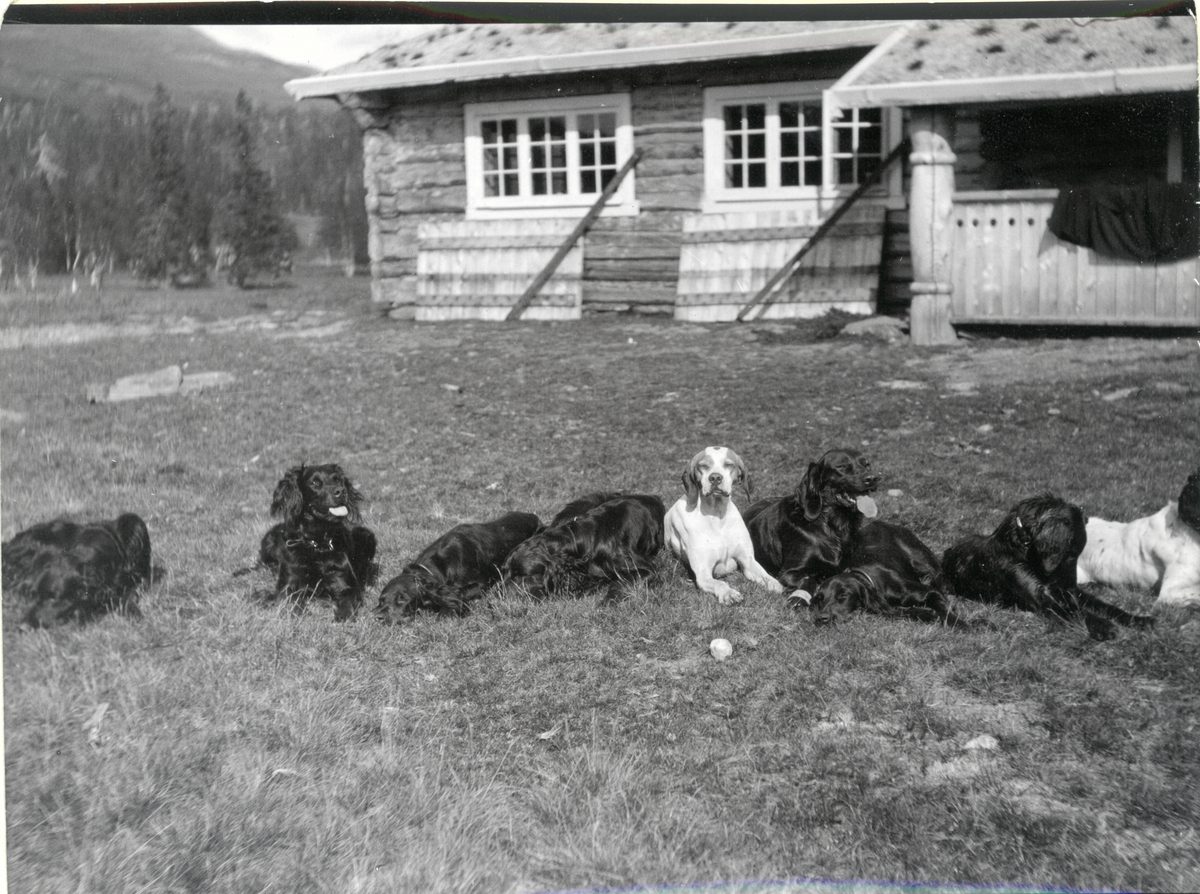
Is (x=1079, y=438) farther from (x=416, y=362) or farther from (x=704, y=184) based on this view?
(x=704, y=184)

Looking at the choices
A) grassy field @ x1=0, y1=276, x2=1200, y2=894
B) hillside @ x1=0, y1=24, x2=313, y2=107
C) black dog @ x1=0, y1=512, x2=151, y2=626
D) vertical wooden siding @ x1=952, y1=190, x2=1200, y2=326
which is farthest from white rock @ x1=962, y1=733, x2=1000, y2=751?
vertical wooden siding @ x1=952, y1=190, x2=1200, y2=326

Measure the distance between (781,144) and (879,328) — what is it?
13.1ft

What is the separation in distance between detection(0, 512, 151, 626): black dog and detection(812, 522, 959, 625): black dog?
2.68 meters

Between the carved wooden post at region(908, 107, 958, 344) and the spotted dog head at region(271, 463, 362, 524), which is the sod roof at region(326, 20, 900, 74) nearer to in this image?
the carved wooden post at region(908, 107, 958, 344)

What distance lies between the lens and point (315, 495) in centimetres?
430

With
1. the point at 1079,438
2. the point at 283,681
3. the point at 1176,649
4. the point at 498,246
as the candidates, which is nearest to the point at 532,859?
the point at 283,681

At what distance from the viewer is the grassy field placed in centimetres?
278

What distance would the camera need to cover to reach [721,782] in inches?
123

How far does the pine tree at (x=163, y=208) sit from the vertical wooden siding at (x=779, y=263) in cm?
613

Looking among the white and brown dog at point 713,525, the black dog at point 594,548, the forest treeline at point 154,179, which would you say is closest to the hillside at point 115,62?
the forest treeline at point 154,179

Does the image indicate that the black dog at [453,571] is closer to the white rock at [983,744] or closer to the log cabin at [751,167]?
the white rock at [983,744]

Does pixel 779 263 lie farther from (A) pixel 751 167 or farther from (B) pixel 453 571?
(B) pixel 453 571

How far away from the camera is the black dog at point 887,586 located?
13.9 feet

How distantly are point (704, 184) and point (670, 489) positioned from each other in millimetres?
7449
